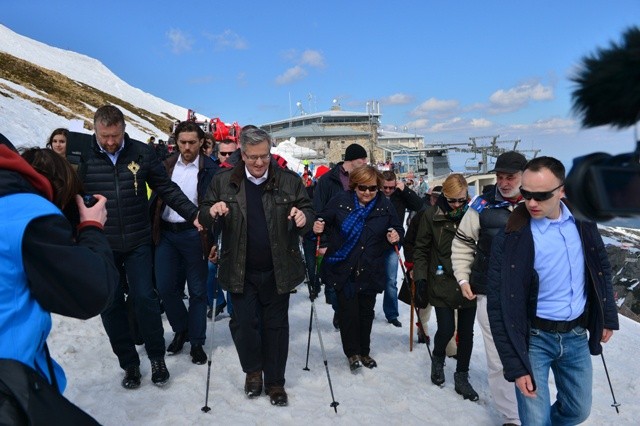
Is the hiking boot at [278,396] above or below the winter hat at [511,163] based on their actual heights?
below

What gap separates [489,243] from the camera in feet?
13.0

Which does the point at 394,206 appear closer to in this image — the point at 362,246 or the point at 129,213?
the point at 362,246

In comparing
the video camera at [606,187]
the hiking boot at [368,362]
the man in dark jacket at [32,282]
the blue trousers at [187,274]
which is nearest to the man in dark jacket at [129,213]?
the blue trousers at [187,274]

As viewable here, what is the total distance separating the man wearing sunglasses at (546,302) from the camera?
10.1 feet

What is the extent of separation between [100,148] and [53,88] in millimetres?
44372

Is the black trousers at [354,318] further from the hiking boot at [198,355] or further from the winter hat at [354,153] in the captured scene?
the winter hat at [354,153]

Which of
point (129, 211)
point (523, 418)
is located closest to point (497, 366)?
point (523, 418)

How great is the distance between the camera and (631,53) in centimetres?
134

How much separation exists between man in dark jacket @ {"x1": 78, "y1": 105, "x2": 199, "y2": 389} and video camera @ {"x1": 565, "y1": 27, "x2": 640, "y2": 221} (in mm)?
3643

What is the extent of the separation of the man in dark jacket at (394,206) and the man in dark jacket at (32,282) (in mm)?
5002

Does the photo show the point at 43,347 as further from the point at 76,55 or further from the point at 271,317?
the point at 76,55

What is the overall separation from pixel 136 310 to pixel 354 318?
7.46 ft

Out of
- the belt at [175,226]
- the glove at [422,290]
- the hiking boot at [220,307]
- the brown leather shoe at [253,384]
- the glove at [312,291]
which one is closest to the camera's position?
the brown leather shoe at [253,384]

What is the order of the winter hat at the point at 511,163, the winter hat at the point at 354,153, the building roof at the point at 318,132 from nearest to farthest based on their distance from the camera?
the winter hat at the point at 511,163 → the winter hat at the point at 354,153 → the building roof at the point at 318,132
